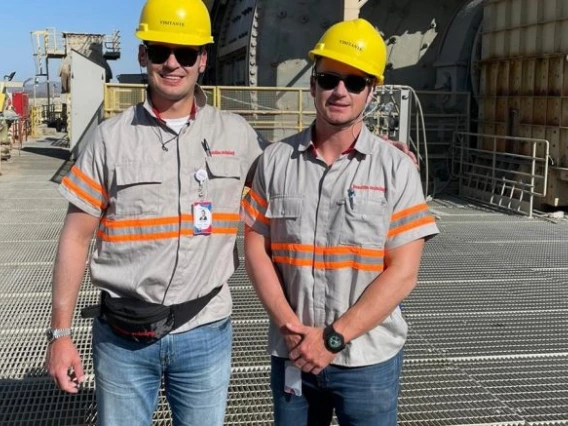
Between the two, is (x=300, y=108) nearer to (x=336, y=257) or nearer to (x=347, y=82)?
(x=347, y=82)

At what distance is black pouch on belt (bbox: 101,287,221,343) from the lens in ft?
7.86

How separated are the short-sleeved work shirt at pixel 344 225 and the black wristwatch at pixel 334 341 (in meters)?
0.09

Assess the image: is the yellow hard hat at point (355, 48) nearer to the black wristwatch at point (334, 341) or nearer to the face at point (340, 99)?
the face at point (340, 99)

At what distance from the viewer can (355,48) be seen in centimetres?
236

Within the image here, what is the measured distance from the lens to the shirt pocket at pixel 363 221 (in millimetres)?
2338

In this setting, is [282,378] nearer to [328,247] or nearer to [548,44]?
[328,247]

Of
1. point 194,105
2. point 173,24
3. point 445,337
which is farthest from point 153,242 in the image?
point 445,337

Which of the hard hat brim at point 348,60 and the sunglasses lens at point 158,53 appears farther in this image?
the sunglasses lens at point 158,53

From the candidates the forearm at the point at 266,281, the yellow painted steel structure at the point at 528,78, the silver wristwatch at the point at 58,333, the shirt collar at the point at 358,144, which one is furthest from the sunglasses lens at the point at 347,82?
the yellow painted steel structure at the point at 528,78

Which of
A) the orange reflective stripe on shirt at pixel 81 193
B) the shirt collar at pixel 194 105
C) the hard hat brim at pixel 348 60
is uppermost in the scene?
the hard hat brim at pixel 348 60

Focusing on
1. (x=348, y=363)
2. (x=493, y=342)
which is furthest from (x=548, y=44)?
(x=348, y=363)

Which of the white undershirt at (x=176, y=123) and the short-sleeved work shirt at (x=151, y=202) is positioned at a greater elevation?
the white undershirt at (x=176, y=123)

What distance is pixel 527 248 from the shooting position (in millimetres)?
8055

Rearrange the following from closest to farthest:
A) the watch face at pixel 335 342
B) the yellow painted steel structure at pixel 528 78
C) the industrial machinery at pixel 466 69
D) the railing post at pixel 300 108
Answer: the watch face at pixel 335 342
the yellow painted steel structure at pixel 528 78
the industrial machinery at pixel 466 69
the railing post at pixel 300 108
